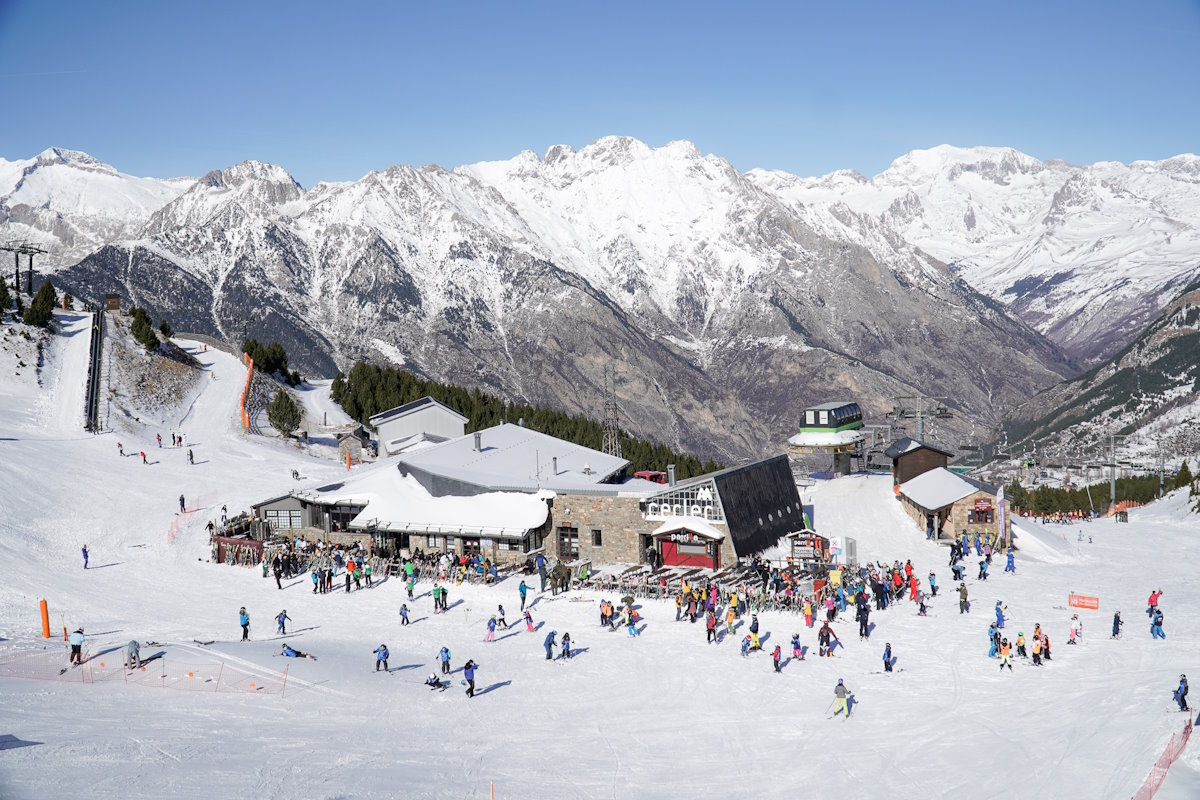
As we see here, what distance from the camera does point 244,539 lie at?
188ft

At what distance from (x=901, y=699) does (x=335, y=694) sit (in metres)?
19.8

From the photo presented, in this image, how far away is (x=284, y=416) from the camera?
91.3 meters

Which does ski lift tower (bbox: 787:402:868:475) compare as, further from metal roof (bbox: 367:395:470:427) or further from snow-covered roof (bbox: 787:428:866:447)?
metal roof (bbox: 367:395:470:427)

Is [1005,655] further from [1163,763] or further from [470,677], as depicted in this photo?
[470,677]

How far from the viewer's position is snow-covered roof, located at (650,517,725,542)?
5528 centimetres

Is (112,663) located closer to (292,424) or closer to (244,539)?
(244,539)

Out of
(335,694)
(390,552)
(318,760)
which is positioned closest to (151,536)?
(390,552)

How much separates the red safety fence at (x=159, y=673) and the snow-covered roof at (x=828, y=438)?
72.0 metres

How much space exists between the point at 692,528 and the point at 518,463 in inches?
612

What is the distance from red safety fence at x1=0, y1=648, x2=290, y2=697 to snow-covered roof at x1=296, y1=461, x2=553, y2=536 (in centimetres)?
2055

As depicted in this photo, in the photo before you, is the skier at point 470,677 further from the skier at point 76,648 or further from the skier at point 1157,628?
the skier at point 1157,628

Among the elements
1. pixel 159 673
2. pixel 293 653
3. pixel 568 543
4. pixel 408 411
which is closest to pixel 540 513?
pixel 568 543

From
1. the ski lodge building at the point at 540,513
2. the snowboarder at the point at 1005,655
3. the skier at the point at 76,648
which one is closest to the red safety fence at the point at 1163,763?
the snowboarder at the point at 1005,655

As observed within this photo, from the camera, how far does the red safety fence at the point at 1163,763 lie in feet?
89.8
